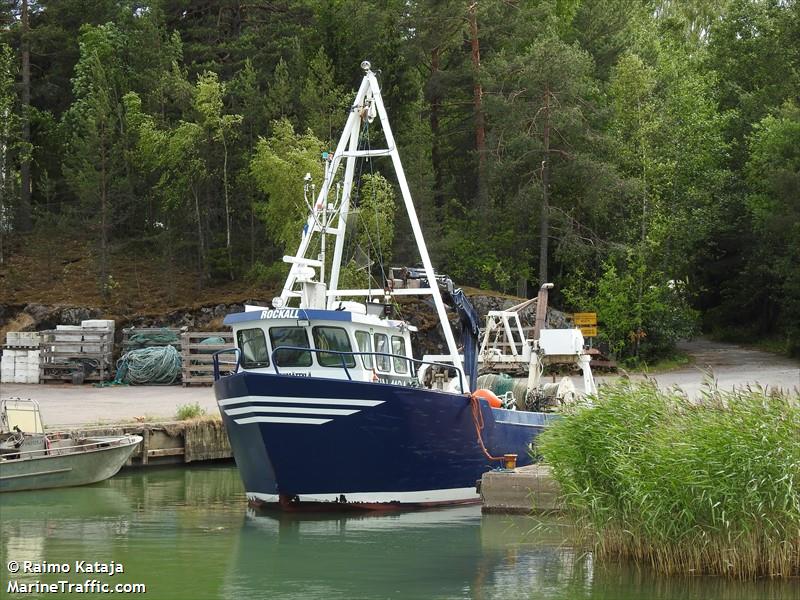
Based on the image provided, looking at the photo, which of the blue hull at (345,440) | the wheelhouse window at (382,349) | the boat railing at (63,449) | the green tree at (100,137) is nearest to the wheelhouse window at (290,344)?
the blue hull at (345,440)

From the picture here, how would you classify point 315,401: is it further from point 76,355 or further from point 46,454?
point 76,355

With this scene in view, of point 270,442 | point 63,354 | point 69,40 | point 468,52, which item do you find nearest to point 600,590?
point 270,442

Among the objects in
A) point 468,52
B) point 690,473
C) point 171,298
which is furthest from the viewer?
point 468,52

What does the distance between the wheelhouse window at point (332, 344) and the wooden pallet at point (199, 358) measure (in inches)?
594

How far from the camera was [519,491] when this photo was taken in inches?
685

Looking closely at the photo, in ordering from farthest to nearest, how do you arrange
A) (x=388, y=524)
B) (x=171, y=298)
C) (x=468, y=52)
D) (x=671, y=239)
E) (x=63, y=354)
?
(x=468, y=52)
(x=671, y=239)
(x=171, y=298)
(x=63, y=354)
(x=388, y=524)

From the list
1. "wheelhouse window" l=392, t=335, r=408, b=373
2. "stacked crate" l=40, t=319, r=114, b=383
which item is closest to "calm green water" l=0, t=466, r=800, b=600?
"wheelhouse window" l=392, t=335, r=408, b=373

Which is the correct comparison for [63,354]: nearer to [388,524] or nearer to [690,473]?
[388,524]

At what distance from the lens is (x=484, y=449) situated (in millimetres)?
20109

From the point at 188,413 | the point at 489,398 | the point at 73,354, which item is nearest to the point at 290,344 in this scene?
the point at 489,398

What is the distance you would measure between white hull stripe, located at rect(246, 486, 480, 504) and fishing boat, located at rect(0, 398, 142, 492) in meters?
3.70

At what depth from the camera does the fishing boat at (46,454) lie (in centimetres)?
2073

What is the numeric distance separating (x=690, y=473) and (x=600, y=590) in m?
1.69

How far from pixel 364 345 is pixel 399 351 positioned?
4.54 feet
